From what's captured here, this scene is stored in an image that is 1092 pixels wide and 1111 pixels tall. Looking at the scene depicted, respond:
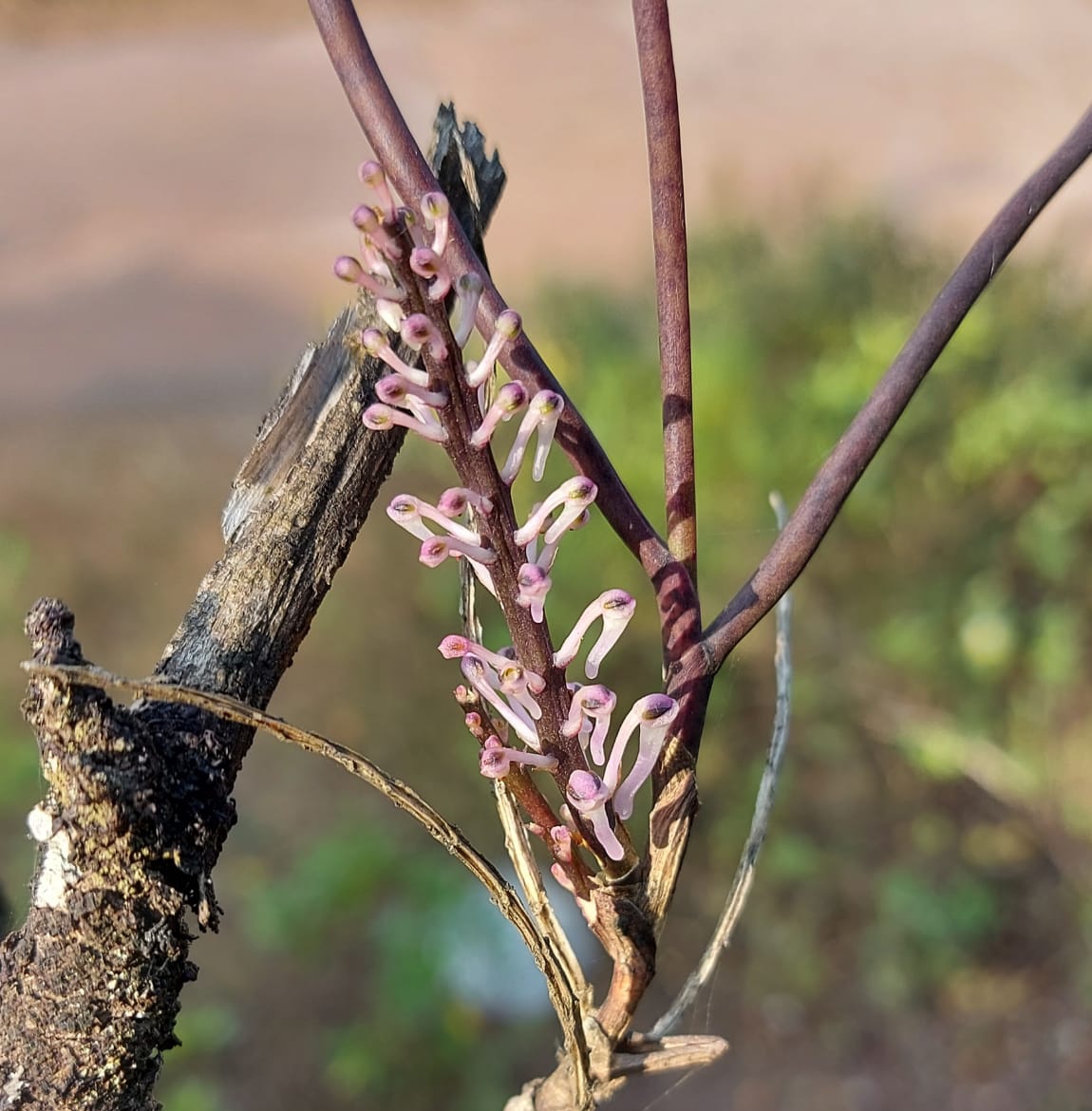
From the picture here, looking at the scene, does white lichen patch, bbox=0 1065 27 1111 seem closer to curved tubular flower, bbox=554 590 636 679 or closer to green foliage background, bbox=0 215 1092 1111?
curved tubular flower, bbox=554 590 636 679

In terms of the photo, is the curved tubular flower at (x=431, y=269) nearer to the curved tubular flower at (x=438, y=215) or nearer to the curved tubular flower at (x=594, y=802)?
the curved tubular flower at (x=438, y=215)

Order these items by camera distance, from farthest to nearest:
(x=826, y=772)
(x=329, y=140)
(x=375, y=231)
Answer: (x=329, y=140) < (x=826, y=772) < (x=375, y=231)

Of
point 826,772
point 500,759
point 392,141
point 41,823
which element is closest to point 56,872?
point 41,823

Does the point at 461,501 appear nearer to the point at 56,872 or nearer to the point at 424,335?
the point at 424,335

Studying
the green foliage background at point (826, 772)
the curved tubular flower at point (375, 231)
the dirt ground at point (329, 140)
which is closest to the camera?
the curved tubular flower at point (375, 231)

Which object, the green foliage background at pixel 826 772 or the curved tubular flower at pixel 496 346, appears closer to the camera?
the curved tubular flower at pixel 496 346

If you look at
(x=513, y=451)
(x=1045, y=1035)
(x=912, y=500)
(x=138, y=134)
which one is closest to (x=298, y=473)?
(x=513, y=451)

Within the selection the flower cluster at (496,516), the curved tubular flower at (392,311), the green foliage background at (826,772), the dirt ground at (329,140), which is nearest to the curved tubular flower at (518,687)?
the flower cluster at (496,516)
